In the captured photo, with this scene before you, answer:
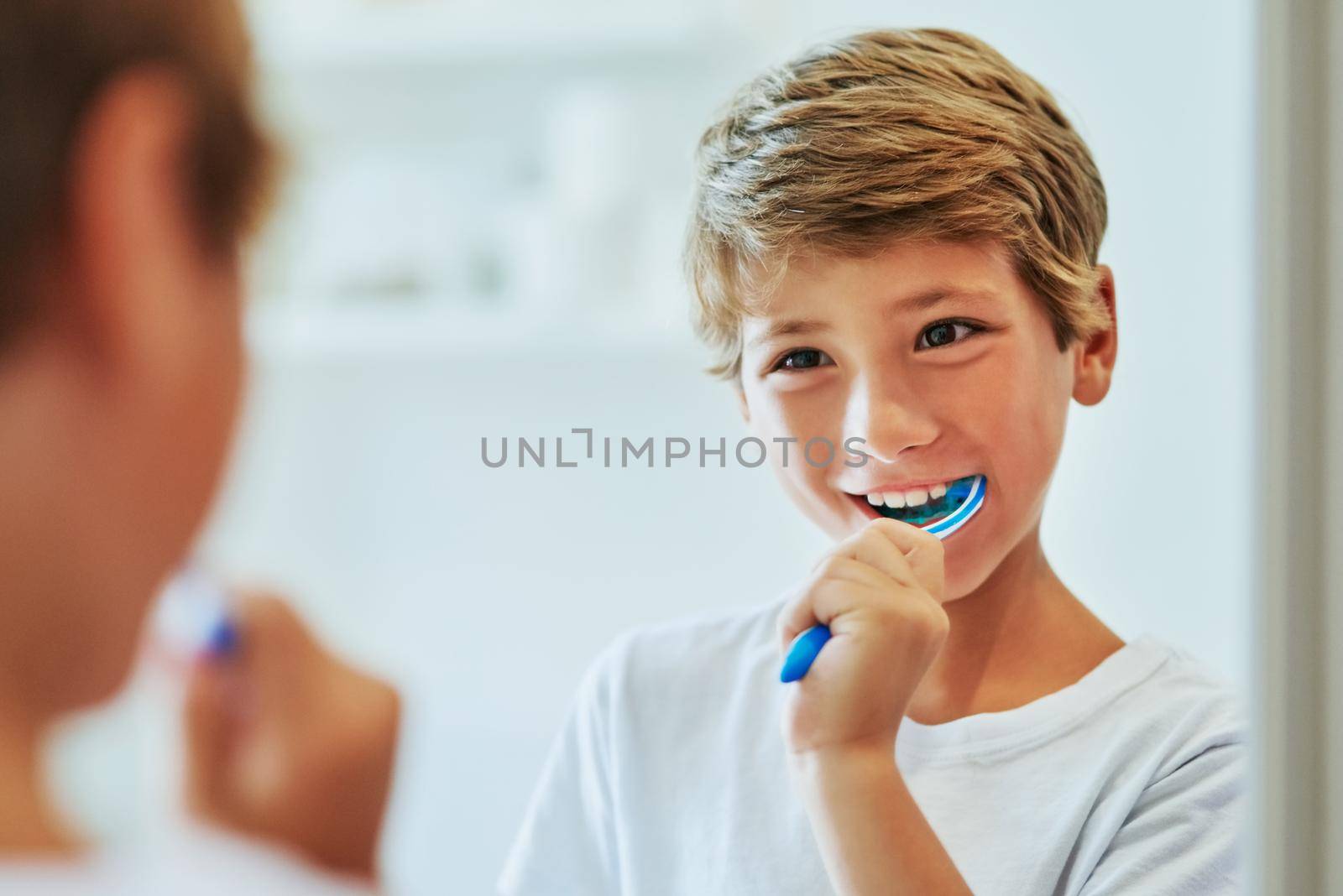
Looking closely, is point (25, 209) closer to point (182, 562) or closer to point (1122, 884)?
point (182, 562)

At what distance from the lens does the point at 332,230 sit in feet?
1.51

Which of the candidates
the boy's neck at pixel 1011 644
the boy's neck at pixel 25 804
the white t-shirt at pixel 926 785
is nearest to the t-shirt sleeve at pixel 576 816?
the white t-shirt at pixel 926 785

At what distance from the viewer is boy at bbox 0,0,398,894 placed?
27 centimetres

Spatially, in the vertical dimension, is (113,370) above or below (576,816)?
above

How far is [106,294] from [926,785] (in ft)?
1.08

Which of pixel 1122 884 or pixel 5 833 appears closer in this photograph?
pixel 5 833

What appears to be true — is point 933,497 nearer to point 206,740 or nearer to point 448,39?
point 206,740

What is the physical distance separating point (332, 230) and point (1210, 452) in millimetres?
379

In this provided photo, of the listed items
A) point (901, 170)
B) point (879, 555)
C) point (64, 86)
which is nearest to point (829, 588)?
point (879, 555)

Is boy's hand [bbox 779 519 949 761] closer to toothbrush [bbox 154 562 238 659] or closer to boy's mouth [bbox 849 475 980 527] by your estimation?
boy's mouth [bbox 849 475 980 527]

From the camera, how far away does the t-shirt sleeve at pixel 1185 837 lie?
1.34 ft

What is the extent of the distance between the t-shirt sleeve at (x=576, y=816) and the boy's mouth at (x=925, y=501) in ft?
0.61

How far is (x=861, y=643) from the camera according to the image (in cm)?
37

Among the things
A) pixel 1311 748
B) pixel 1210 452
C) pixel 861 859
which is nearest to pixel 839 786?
pixel 861 859
